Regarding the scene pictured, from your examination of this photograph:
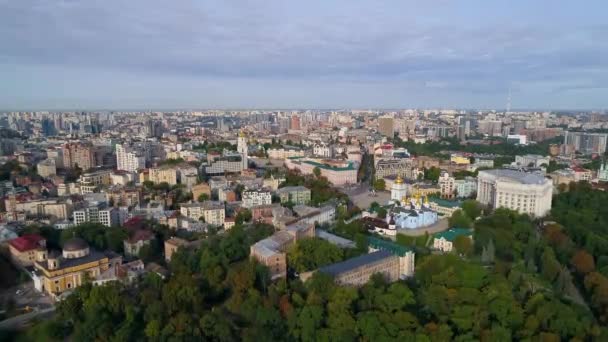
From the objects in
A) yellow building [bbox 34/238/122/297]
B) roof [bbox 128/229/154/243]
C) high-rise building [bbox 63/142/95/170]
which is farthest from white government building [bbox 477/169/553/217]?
high-rise building [bbox 63/142/95/170]

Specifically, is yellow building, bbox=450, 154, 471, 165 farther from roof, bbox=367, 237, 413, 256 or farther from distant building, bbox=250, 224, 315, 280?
distant building, bbox=250, 224, 315, 280

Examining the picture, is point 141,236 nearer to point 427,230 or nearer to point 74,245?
point 74,245

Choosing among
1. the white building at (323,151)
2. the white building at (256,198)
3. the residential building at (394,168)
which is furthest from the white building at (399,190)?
the white building at (323,151)

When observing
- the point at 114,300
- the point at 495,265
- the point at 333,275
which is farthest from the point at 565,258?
the point at 114,300

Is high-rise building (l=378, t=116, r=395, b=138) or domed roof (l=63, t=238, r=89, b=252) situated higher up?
high-rise building (l=378, t=116, r=395, b=138)

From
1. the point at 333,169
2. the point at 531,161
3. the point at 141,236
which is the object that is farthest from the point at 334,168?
the point at 141,236

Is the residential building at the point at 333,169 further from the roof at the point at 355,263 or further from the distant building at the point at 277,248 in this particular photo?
the roof at the point at 355,263
